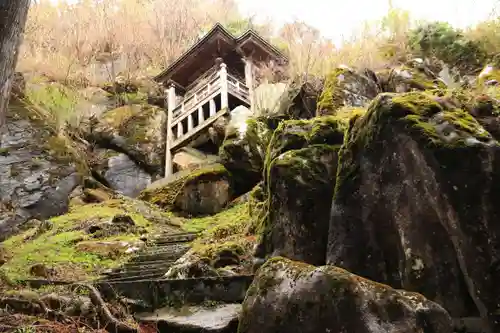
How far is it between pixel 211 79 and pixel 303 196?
506 inches

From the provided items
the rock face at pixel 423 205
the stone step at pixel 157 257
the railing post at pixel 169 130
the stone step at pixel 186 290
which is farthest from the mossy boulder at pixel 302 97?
the railing post at pixel 169 130

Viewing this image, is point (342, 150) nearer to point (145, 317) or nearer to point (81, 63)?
point (145, 317)

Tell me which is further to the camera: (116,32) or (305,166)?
(116,32)

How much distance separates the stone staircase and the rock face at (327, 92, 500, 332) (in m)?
3.30

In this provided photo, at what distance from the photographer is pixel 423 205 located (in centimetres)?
367

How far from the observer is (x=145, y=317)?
4.75 metres

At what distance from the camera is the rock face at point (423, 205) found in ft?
11.0

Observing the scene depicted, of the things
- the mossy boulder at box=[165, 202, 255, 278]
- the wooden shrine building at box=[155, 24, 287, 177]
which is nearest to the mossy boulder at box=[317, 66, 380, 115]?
the mossy boulder at box=[165, 202, 255, 278]

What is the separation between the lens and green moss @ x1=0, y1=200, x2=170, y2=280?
24.3ft

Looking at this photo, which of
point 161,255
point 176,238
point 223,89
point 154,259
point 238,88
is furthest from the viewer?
point 238,88

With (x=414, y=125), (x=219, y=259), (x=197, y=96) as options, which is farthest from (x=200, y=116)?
(x=414, y=125)

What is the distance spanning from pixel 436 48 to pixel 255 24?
13978 mm

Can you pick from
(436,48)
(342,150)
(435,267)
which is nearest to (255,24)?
(436,48)

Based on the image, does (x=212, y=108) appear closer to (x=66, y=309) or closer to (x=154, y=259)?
(x=154, y=259)
